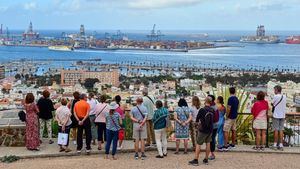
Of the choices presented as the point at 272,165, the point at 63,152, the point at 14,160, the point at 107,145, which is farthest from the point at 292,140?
the point at 14,160

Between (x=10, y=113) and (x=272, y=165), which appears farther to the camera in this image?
(x=10, y=113)

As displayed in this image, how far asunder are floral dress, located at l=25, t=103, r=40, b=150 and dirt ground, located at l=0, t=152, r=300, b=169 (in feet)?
1.66

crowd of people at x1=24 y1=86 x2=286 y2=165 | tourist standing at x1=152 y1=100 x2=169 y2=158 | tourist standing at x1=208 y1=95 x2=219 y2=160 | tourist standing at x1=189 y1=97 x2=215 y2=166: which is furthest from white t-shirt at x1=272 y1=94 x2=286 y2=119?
tourist standing at x1=152 y1=100 x2=169 y2=158

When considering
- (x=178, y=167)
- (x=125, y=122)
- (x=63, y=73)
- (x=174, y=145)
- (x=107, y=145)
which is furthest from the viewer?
(x=63, y=73)

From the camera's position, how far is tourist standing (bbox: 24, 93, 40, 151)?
8.95 meters

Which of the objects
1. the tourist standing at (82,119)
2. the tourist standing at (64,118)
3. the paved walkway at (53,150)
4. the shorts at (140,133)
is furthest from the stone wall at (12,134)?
the shorts at (140,133)

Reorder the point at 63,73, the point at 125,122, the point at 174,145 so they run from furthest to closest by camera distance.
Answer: the point at 63,73 → the point at 125,122 → the point at 174,145

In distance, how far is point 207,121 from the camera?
8.09m

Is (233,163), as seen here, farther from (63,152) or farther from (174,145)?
(63,152)

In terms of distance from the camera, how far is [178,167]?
8.09 metres

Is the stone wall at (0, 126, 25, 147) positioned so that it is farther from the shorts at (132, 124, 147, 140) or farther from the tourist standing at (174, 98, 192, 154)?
the tourist standing at (174, 98, 192, 154)

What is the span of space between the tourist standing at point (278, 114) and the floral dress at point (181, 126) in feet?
5.56

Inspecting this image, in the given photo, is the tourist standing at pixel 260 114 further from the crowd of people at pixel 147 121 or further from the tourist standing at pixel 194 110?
the tourist standing at pixel 194 110

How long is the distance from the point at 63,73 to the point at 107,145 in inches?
2206
